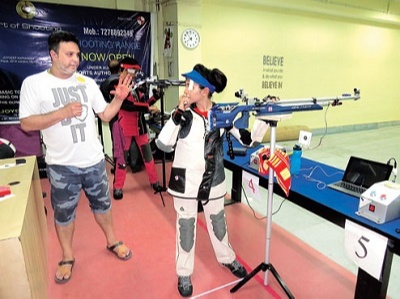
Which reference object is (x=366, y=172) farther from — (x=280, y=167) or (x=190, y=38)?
(x=190, y=38)

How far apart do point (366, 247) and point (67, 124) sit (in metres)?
1.69

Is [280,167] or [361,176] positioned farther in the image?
[361,176]

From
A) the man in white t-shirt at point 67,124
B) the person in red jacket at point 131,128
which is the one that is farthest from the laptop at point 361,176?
the person in red jacket at point 131,128

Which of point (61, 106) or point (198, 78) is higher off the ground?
point (198, 78)

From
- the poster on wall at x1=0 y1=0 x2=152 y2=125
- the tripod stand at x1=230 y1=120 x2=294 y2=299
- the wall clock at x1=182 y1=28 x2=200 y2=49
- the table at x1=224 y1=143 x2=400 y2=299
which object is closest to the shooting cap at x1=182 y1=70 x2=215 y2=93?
the tripod stand at x1=230 y1=120 x2=294 y2=299

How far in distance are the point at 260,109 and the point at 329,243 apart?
160 centimetres

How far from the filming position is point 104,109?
1.90m

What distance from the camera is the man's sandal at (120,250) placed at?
7.11 ft

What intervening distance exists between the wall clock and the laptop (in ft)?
12.2

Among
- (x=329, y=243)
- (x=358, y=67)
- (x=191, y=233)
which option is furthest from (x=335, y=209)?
(x=358, y=67)

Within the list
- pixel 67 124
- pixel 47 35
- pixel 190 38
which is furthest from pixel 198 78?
pixel 190 38

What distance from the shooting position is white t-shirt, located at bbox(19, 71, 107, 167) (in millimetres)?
1624

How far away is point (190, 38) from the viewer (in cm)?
484

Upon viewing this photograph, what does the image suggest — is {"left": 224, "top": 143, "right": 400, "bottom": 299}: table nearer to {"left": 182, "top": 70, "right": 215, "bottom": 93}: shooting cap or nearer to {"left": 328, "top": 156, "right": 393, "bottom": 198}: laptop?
{"left": 328, "top": 156, "right": 393, "bottom": 198}: laptop
